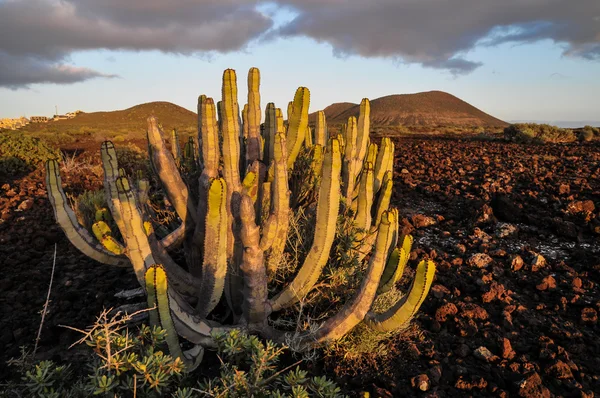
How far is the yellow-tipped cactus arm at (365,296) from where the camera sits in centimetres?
282

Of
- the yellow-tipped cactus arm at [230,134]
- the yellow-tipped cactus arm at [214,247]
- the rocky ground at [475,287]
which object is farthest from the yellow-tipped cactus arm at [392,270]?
the yellow-tipped cactus arm at [230,134]

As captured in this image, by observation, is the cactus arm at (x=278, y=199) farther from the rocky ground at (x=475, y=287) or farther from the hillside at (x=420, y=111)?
the hillside at (x=420, y=111)

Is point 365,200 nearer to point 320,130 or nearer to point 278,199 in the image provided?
point 278,199

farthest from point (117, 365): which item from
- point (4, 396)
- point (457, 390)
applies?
point (457, 390)

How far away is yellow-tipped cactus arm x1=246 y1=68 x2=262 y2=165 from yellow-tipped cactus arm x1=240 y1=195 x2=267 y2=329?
42.7 inches

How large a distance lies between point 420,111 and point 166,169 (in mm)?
86726

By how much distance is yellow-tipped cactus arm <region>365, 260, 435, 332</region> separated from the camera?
265cm

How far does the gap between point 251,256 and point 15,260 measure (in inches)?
158

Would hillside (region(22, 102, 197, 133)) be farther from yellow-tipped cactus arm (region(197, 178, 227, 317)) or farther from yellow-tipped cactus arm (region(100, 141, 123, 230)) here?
yellow-tipped cactus arm (region(197, 178, 227, 317))

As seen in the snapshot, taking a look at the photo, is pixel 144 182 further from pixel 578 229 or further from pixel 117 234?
pixel 578 229

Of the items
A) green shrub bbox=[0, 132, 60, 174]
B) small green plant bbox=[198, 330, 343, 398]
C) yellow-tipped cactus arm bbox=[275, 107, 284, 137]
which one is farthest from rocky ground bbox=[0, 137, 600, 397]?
green shrub bbox=[0, 132, 60, 174]

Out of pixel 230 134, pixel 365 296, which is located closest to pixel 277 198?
pixel 230 134

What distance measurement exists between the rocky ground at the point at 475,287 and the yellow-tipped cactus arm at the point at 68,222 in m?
0.75

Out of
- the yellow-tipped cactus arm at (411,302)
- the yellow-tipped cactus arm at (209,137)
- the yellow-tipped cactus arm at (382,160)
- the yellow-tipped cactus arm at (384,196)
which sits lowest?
the yellow-tipped cactus arm at (411,302)
